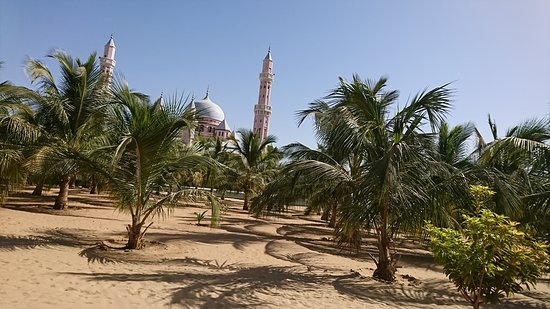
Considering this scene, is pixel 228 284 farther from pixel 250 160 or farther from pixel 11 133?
pixel 250 160

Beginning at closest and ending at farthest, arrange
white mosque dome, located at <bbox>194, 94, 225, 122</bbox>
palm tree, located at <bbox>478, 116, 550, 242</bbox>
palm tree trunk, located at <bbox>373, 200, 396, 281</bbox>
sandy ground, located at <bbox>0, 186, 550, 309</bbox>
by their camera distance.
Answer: sandy ground, located at <bbox>0, 186, 550, 309</bbox>
palm tree, located at <bbox>478, 116, 550, 242</bbox>
palm tree trunk, located at <bbox>373, 200, 396, 281</bbox>
white mosque dome, located at <bbox>194, 94, 225, 122</bbox>

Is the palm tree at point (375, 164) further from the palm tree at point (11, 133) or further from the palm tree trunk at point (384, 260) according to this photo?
the palm tree at point (11, 133)

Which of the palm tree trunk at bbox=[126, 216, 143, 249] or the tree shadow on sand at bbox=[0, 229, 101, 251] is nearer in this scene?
the tree shadow on sand at bbox=[0, 229, 101, 251]

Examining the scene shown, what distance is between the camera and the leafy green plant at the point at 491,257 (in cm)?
376

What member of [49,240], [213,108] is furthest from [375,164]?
[213,108]

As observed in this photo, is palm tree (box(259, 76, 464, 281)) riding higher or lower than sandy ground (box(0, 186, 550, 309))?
higher

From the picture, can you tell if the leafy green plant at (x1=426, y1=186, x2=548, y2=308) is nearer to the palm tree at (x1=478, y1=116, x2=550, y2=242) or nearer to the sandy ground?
the sandy ground

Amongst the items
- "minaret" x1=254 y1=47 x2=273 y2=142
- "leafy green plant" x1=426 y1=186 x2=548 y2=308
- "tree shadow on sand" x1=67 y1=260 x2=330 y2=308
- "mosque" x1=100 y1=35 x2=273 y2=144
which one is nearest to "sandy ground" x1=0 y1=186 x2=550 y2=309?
"tree shadow on sand" x1=67 y1=260 x2=330 y2=308

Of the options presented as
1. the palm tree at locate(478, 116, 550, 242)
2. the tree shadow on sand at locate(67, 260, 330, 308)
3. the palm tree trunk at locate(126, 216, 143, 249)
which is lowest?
the tree shadow on sand at locate(67, 260, 330, 308)

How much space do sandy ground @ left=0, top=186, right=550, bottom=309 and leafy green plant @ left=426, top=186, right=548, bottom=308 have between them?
1.72 metres

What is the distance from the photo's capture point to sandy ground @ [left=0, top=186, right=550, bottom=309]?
478 centimetres

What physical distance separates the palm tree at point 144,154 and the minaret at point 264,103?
51.8 m

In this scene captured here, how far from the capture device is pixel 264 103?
6241cm

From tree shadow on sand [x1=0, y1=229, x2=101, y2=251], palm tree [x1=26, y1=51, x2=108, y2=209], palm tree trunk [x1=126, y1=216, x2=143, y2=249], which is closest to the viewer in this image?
tree shadow on sand [x1=0, y1=229, x2=101, y2=251]
